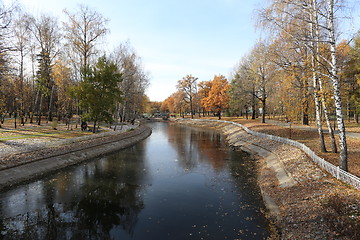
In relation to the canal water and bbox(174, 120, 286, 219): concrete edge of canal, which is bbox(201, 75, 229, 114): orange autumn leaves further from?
the canal water

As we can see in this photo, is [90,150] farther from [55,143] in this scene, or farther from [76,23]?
[76,23]

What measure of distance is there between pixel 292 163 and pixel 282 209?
18.7 ft

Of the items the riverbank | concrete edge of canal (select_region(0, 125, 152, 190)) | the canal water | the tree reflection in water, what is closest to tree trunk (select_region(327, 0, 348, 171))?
the riverbank

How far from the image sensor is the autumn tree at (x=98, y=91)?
25.2 m

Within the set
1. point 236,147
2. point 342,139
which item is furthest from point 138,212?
point 236,147

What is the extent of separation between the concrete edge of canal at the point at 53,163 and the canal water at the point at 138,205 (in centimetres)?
91

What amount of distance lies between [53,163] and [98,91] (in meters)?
12.1

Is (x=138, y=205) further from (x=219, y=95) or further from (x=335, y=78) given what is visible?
(x=219, y=95)

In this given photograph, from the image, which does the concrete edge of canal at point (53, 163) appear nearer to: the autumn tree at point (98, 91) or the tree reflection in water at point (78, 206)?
the tree reflection in water at point (78, 206)

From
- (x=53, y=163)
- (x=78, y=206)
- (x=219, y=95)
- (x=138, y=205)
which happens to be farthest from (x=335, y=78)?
(x=219, y=95)

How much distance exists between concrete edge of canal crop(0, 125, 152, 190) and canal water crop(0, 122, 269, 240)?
0.91 m

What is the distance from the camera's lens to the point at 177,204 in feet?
33.4

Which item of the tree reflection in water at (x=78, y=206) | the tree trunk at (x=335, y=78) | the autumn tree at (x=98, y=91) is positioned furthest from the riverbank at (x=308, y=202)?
the autumn tree at (x=98, y=91)

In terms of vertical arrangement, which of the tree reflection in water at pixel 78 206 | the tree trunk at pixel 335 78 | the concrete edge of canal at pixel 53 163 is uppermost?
the tree trunk at pixel 335 78
